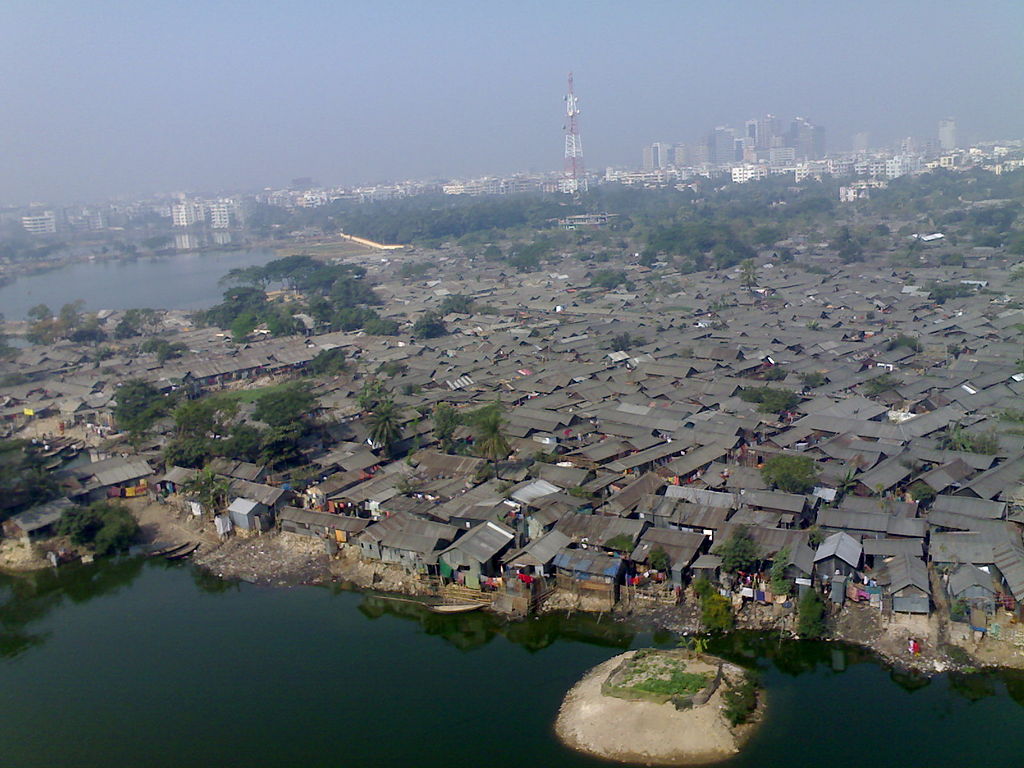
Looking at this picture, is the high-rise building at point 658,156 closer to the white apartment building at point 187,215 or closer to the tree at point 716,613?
the white apartment building at point 187,215

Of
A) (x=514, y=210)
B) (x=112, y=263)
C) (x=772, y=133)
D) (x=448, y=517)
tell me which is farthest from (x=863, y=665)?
(x=772, y=133)

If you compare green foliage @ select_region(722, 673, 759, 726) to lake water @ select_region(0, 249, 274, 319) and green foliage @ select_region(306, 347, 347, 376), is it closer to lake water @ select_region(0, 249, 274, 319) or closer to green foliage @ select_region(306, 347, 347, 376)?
green foliage @ select_region(306, 347, 347, 376)

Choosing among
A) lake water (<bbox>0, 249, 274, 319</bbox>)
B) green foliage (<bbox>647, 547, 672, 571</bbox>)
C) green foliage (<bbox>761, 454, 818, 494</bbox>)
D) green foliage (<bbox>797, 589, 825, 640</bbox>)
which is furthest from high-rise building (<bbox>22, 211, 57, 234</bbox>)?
green foliage (<bbox>797, 589, 825, 640</bbox>)

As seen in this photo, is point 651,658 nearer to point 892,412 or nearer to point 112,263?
point 892,412

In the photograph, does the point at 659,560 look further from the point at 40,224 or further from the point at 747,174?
the point at 40,224

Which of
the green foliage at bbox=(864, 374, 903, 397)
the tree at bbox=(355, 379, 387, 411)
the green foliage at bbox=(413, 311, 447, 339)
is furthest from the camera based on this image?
the green foliage at bbox=(413, 311, 447, 339)

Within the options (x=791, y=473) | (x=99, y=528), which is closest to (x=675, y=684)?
(x=791, y=473)
